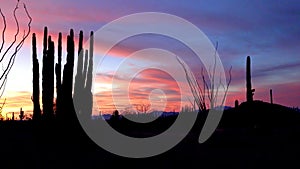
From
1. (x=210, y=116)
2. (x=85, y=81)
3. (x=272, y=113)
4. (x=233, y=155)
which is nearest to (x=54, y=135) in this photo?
(x=85, y=81)

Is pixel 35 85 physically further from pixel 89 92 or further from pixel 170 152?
pixel 170 152

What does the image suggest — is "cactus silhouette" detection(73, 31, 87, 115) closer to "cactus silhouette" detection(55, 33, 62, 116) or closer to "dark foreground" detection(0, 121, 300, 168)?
"cactus silhouette" detection(55, 33, 62, 116)

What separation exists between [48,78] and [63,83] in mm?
618

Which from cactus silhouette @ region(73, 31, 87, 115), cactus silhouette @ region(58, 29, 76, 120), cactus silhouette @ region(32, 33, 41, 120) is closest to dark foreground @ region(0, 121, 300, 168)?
cactus silhouette @ region(58, 29, 76, 120)

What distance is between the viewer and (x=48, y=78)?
538 inches

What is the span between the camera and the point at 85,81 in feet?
45.4

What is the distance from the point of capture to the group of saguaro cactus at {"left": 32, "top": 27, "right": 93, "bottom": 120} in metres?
13.3

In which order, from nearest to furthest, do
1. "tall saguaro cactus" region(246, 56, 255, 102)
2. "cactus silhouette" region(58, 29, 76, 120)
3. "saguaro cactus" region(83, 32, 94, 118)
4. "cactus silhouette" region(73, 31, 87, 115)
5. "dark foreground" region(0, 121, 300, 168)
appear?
"dark foreground" region(0, 121, 300, 168) < "cactus silhouette" region(58, 29, 76, 120) < "cactus silhouette" region(73, 31, 87, 115) < "saguaro cactus" region(83, 32, 94, 118) < "tall saguaro cactus" region(246, 56, 255, 102)

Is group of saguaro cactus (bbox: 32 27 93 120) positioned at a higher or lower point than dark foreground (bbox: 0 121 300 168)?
higher

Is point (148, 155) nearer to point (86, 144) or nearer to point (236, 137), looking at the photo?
point (86, 144)

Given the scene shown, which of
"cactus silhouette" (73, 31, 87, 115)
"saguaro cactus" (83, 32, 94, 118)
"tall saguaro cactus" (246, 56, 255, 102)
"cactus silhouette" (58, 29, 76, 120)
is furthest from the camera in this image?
"tall saguaro cactus" (246, 56, 255, 102)

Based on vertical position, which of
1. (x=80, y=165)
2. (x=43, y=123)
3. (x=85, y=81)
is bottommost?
(x=80, y=165)

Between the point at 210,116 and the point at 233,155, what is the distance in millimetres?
7420

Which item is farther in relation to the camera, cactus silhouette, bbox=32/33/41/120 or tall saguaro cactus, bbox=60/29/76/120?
cactus silhouette, bbox=32/33/41/120
